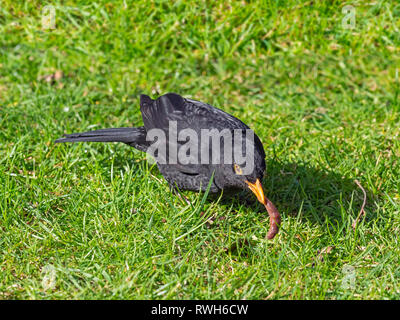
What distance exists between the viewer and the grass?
3527mm

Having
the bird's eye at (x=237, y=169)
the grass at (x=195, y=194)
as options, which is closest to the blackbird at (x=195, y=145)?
the bird's eye at (x=237, y=169)

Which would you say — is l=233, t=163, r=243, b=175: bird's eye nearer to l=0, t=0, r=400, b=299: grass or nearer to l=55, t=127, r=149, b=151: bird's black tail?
l=0, t=0, r=400, b=299: grass

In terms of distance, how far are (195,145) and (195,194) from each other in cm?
59

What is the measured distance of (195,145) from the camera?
13.6 feet

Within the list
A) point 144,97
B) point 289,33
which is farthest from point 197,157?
point 289,33

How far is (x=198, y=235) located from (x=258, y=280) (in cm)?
56

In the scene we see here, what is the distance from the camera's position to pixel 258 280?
136 inches

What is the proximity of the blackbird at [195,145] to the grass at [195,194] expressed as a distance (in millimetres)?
195

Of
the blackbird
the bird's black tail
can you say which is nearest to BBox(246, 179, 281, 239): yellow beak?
the blackbird

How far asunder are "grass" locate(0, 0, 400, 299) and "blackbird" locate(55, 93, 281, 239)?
0.64ft

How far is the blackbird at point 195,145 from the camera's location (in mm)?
3797

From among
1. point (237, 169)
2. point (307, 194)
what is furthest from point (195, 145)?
point (307, 194)

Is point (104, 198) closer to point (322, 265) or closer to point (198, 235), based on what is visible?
point (198, 235)

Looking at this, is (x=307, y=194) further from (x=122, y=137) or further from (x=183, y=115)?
(x=122, y=137)
